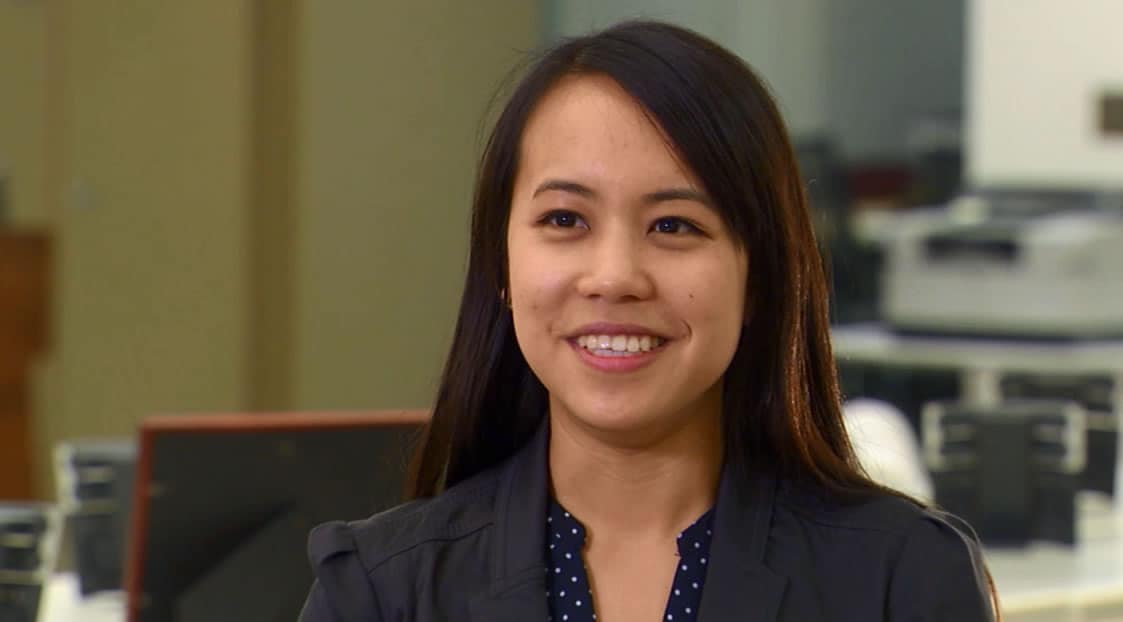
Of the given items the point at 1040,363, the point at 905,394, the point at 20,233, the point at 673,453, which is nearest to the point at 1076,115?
the point at 1040,363

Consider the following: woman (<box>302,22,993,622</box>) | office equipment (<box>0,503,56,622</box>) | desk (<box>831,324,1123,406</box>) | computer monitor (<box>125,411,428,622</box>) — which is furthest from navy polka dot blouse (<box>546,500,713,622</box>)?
desk (<box>831,324,1123,406</box>)

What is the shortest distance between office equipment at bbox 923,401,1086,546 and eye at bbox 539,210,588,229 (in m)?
1.72

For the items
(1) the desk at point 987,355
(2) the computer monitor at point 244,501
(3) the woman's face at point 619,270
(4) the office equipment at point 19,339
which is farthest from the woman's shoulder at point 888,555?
(4) the office equipment at point 19,339

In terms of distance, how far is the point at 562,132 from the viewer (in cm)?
→ 107

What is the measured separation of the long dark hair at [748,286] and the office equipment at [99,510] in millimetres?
1215

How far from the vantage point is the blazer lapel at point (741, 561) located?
106 centimetres

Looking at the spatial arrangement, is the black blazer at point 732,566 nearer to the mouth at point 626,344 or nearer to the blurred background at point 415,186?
the mouth at point 626,344

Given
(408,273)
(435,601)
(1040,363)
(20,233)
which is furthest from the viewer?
(20,233)

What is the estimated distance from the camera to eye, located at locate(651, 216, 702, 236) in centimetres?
105

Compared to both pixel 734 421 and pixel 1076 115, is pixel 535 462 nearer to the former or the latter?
pixel 734 421

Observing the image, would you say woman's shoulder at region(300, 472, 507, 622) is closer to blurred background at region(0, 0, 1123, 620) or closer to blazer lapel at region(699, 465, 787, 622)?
blazer lapel at region(699, 465, 787, 622)

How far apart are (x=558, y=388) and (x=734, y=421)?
0.13 m

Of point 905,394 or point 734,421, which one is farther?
point 905,394

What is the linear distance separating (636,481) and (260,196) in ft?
14.3
